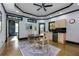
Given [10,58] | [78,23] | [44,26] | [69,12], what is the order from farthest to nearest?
[44,26], [69,12], [78,23], [10,58]

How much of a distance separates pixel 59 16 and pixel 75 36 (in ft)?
7.10

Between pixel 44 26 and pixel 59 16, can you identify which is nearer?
pixel 59 16

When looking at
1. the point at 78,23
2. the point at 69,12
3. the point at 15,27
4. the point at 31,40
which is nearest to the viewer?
the point at 78,23

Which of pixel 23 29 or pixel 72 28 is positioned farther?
pixel 23 29

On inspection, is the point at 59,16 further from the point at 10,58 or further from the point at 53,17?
the point at 10,58

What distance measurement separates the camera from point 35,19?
7.29m

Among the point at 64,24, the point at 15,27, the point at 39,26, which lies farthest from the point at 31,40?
the point at 15,27

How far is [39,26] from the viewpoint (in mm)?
7340

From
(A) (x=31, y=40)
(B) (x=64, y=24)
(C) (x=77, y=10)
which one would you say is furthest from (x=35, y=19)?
(C) (x=77, y=10)

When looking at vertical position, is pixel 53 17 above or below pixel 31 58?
above

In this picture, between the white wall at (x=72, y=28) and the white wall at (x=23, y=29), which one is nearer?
the white wall at (x=72, y=28)

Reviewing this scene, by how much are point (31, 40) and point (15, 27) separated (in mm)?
4810

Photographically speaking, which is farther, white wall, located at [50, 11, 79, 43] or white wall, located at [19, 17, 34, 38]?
white wall, located at [19, 17, 34, 38]

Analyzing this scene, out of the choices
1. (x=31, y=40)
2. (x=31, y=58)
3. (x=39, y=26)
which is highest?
(x=39, y=26)
